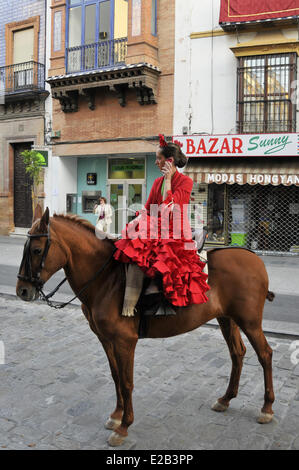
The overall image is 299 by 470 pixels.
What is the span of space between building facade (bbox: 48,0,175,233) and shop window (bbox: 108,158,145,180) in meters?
0.05

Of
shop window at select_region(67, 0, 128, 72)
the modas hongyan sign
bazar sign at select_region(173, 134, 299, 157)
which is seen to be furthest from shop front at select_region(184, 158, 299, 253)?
shop window at select_region(67, 0, 128, 72)

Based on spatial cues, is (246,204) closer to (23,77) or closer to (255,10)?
(255,10)

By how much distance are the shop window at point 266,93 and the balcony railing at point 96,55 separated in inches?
208

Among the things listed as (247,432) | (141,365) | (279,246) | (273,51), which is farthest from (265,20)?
(247,432)

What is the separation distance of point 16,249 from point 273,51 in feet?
39.6

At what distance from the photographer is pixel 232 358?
4.52 meters

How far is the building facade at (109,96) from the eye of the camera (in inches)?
693

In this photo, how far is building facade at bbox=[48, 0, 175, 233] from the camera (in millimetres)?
17594

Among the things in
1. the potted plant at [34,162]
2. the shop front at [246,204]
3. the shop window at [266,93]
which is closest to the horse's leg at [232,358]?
the shop front at [246,204]

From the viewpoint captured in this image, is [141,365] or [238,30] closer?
[141,365]

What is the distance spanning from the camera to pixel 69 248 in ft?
12.6

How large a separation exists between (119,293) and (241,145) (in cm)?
1307

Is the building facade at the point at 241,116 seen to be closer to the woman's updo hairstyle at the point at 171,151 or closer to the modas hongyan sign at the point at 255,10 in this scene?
the modas hongyan sign at the point at 255,10

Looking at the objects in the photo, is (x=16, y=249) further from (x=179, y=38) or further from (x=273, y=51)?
(x=273, y=51)
